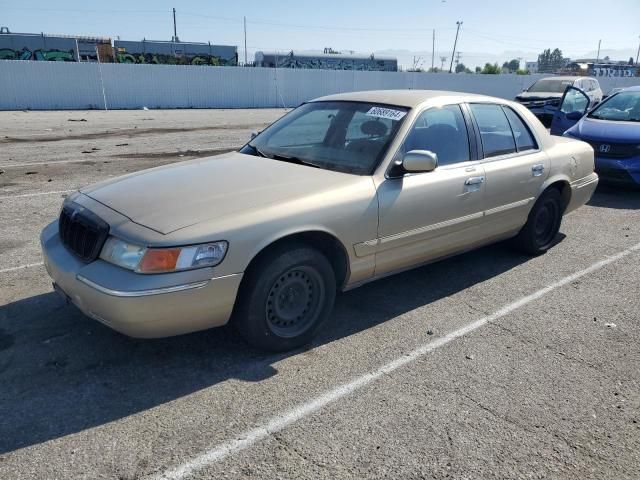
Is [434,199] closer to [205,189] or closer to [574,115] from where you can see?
[205,189]

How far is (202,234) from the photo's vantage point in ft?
10.1

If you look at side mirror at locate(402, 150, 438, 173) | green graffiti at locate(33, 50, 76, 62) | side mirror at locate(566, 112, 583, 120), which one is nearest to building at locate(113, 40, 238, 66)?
green graffiti at locate(33, 50, 76, 62)

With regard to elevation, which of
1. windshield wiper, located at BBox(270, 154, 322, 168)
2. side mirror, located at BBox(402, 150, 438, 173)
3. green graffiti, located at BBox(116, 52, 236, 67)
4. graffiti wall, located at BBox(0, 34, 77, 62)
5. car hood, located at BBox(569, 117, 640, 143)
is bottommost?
car hood, located at BBox(569, 117, 640, 143)

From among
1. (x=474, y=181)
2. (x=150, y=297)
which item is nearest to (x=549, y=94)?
(x=474, y=181)

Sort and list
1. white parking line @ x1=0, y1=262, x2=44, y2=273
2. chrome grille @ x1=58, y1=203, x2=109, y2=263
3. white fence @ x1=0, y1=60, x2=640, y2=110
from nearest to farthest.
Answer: chrome grille @ x1=58, y1=203, x2=109, y2=263 → white parking line @ x1=0, y1=262, x2=44, y2=273 → white fence @ x1=0, y1=60, x2=640, y2=110

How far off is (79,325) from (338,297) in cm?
203

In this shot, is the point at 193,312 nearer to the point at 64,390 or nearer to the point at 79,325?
the point at 64,390

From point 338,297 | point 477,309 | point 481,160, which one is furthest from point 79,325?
point 481,160

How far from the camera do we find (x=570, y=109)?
10641mm

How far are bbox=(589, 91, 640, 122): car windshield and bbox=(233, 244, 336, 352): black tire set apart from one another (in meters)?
7.73

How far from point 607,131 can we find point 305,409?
25.4 ft

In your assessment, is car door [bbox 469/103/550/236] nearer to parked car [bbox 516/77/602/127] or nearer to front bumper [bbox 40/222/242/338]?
front bumper [bbox 40/222/242/338]

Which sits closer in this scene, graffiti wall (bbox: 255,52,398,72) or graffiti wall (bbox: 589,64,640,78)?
graffiti wall (bbox: 255,52,398,72)

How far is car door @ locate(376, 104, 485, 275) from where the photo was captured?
396 centimetres
